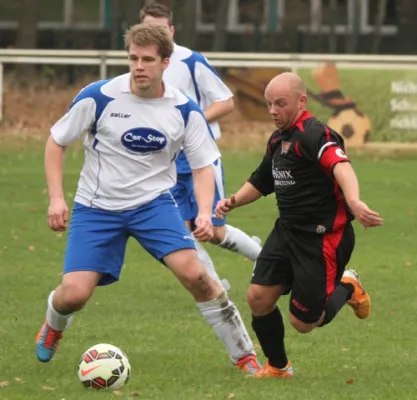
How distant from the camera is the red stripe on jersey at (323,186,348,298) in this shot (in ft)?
23.1

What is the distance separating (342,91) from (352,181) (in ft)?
50.4

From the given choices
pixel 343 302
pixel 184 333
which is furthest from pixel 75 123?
pixel 184 333

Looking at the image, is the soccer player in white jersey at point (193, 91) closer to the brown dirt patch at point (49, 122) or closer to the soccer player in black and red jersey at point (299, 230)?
the soccer player in black and red jersey at point (299, 230)

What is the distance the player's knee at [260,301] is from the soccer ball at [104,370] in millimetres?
774

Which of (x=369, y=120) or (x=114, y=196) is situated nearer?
(x=114, y=196)

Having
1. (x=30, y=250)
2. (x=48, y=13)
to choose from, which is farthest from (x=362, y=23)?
(x=30, y=250)

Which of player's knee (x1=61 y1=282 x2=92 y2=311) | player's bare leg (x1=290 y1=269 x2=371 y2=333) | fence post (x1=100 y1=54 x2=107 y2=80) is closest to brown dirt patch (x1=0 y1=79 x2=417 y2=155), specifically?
fence post (x1=100 y1=54 x2=107 y2=80)

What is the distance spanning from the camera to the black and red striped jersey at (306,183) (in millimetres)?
6965

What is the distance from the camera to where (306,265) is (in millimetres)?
7035

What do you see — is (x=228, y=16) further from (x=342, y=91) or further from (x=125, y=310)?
(x=125, y=310)

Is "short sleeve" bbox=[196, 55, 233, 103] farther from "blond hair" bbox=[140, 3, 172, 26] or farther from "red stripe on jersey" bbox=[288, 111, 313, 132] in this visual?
"red stripe on jersey" bbox=[288, 111, 313, 132]

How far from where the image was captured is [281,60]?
22.8m

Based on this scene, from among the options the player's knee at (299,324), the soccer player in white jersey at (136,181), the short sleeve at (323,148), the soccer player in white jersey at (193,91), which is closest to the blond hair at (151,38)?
the soccer player in white jersey at (136,181)

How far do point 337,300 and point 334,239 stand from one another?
1.32 feet
